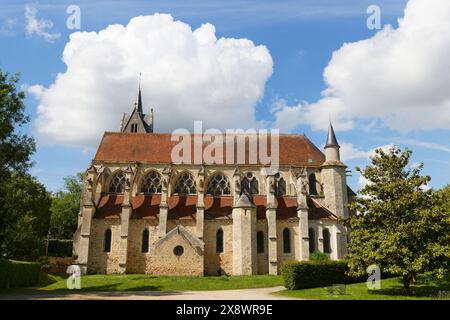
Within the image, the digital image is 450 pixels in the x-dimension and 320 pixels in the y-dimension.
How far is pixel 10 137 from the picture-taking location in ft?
86.6

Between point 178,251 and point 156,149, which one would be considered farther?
point 156,149

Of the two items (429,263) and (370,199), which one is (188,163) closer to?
(370,199)

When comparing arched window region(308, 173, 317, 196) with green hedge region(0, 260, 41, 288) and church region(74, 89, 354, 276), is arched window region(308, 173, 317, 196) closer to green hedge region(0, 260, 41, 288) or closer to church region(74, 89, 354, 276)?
church region(74, 89, 354, 276)

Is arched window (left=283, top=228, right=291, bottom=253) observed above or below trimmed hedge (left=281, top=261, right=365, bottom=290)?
above

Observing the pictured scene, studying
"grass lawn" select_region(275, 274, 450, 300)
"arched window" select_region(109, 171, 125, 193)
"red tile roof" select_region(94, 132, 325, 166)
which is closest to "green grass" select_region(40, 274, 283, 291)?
"grass lawn" select_region(275, 274, 450, 300)

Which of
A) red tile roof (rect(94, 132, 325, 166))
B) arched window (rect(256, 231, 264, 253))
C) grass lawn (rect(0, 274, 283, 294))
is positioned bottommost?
grass lawn (rect(0, 274, 283, 294))

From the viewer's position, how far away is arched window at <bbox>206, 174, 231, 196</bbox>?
145 feet

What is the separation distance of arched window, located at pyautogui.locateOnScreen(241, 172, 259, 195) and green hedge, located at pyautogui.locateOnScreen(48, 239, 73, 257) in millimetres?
22511

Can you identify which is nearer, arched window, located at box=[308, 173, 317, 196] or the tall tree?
the tall tree

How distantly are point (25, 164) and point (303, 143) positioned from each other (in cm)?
3199

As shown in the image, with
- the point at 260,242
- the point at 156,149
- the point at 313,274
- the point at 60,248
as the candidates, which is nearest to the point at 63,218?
the point at 60,248

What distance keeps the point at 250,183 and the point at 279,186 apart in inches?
137

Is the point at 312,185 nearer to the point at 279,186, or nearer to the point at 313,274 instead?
the point at 279,186

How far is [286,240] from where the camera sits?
1565 inches
